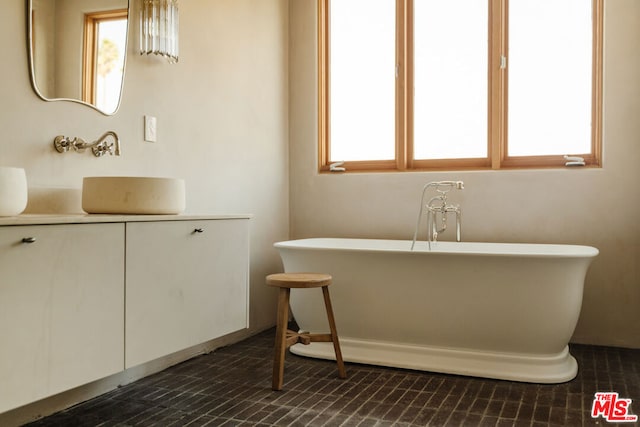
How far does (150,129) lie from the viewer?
2746mm

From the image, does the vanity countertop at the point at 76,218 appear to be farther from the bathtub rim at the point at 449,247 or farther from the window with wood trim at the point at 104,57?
the bathtub rim at the point at 449,247

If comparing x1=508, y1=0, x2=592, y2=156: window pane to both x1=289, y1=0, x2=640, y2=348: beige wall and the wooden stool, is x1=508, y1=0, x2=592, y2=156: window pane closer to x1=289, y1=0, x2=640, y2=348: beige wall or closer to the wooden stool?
x1=289, y1=0, x2=640, y2=348: beige wall

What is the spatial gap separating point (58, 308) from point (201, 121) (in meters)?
1.64

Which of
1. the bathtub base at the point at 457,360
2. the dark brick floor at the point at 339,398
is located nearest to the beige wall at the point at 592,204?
the dark brick floor at the point at 339,398

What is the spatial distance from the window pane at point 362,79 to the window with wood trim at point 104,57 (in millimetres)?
1821

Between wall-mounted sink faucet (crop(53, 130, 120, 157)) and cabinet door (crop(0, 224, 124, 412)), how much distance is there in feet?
1.85

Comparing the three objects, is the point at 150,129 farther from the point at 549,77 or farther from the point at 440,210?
the point at 549,77

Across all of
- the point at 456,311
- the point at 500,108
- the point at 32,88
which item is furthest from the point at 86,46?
the point at 500,108

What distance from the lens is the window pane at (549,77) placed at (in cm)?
342

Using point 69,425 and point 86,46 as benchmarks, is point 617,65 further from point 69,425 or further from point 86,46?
point 69,425

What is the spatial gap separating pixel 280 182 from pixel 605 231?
6.85 ft

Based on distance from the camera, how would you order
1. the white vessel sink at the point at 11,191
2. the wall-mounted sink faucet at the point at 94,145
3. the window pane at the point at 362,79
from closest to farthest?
1. the white vessel sink at the point at 11,191
2. the wall-mounted sink faucet at the point at 94,145
3. the window pane at the point at 362,79

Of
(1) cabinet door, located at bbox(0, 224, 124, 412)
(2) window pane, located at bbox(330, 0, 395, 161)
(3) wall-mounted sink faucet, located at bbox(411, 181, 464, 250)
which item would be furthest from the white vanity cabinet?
(2) window pane, located at bbox(330, 0, 395, 161)

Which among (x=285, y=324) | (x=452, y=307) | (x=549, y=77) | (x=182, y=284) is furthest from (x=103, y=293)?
(x=549, y=77)
